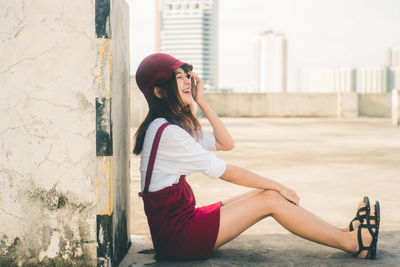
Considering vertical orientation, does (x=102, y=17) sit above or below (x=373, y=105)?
above

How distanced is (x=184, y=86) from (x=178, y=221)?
0.75m

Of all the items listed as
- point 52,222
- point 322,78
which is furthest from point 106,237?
point 322,78

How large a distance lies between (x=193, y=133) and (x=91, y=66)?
0.76 metres

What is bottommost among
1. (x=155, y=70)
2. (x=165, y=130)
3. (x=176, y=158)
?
(x=176, y=158)

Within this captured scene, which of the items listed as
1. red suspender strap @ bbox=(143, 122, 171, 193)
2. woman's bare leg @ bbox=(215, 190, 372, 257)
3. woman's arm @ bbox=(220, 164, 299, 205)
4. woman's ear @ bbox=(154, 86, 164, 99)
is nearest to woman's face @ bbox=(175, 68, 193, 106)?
woman's ear @ bbox=(154, 86, 164, 99)

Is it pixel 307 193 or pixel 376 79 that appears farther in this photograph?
pixel 376 79

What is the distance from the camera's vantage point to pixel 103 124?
7.69 feet

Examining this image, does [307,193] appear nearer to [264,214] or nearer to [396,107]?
[264,214]

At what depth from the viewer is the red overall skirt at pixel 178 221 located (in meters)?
2.58

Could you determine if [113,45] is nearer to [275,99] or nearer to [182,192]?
[182,192]

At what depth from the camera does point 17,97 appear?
2359mm

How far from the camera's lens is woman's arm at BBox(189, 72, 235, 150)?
9.52 feet

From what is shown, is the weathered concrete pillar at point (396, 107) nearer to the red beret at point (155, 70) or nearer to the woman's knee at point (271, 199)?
the woman's knee at point (271, 199)

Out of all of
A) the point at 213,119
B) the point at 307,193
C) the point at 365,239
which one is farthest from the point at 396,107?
the point at 213,119
